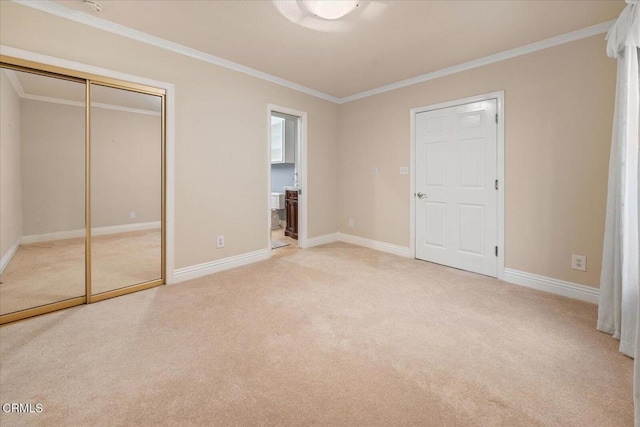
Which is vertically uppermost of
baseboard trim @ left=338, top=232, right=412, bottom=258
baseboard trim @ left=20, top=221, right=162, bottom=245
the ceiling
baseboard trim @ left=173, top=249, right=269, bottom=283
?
the ceiling

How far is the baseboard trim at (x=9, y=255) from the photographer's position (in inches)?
94.6

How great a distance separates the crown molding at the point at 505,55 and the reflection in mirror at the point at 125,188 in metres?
3.04

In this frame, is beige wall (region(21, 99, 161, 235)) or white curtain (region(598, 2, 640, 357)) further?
beige wall (region(21, 99, 161, 235))

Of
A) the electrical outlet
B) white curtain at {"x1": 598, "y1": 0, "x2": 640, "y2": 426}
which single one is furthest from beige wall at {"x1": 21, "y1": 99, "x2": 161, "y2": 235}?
the electrical outlet

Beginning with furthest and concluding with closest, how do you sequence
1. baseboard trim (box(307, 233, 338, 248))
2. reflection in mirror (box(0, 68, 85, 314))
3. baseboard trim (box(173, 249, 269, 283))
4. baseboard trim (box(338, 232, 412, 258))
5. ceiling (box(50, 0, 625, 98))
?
baseboard trim (box(307, 233, 338, 248)) < baseboard trim (box(338, 232, 412, 258)) < baseboard trim (box(173, 249, 269, 283)) < reflection in mirror (box(0, 68, 85, 314)) < ceiling (box(50, 0, 625, 98))

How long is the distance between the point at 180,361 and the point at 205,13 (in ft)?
8.60

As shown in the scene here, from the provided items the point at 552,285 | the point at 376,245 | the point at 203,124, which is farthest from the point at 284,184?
the point at 552,285

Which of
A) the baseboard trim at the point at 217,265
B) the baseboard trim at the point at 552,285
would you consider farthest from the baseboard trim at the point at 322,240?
the baseboard trim at the point at 552,285

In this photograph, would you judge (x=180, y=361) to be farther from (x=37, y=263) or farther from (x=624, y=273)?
(x=624, y=273)

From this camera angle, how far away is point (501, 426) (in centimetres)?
128

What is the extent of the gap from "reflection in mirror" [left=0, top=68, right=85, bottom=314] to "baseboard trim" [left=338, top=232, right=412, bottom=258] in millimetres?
3536

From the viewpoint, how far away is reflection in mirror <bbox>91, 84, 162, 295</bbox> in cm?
265

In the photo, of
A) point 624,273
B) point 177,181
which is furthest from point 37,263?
point 624,273

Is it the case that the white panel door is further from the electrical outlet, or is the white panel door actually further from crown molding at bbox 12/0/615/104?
the electrical outlet
